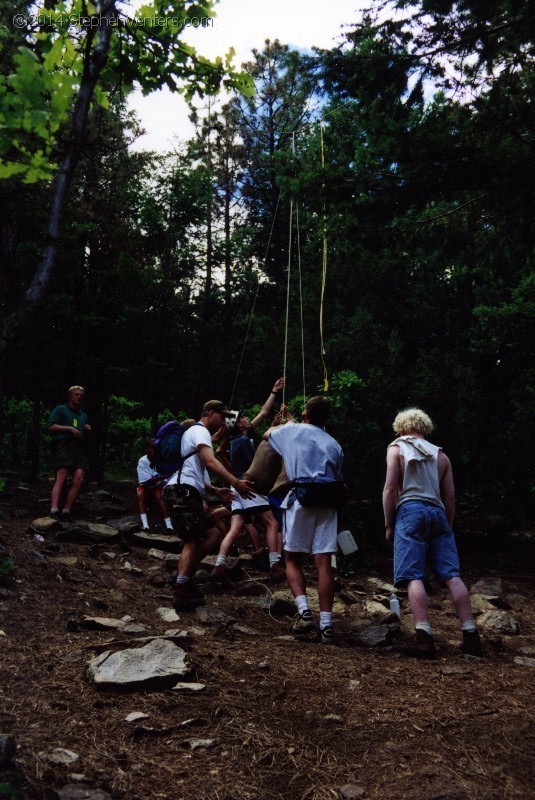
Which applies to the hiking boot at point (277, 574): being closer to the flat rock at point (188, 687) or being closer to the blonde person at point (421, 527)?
the blonde person at point (421, 527)

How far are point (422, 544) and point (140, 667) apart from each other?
2.27 meters

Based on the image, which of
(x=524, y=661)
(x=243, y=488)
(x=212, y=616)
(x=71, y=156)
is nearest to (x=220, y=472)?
(x=243, y=488)

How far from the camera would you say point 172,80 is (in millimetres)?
3684

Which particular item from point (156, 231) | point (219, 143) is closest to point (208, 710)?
point (156, 231)

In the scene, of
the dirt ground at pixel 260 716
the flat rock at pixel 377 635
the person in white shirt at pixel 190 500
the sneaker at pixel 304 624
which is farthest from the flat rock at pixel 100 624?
the flat rock at pixel 377 635

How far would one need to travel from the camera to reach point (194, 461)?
6160 mm

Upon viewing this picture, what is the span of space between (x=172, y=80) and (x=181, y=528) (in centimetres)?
383

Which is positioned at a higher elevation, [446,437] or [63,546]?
[446,437]

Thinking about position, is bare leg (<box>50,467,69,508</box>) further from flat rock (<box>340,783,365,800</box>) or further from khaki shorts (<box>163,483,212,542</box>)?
flat rock (<box>340,783,365,800</box>)

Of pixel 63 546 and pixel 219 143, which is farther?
pixel 219 143

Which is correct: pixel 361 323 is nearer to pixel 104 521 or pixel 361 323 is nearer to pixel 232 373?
pixel 104 521

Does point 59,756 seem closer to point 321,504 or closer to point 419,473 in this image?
point 321,504

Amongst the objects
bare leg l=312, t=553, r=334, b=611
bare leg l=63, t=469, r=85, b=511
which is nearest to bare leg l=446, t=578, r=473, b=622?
bare leg l=312, t=553, r=334, b=611

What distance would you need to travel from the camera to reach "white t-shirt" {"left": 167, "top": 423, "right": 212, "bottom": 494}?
607 centimetres
